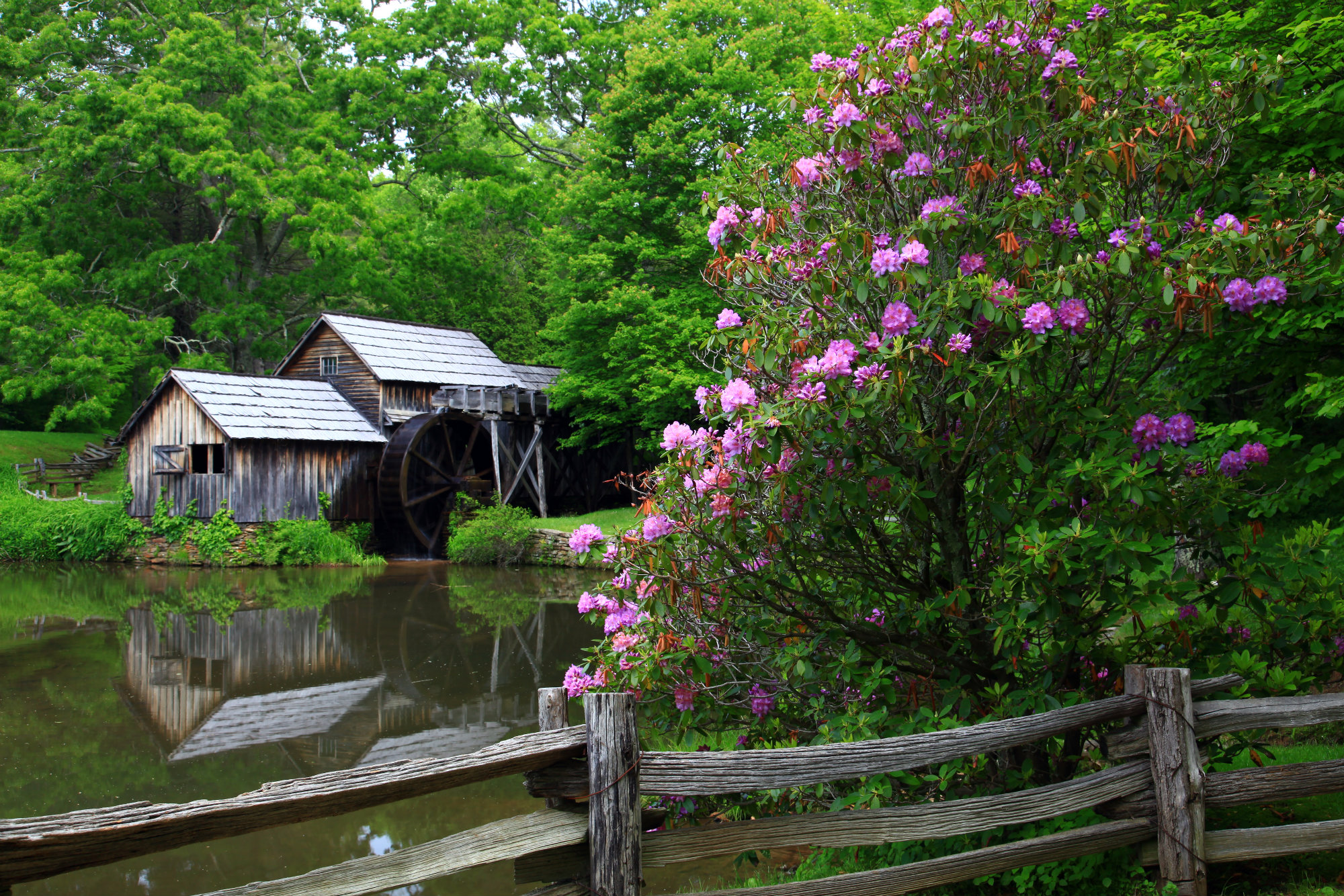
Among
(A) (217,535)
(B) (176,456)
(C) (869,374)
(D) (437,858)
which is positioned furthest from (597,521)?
(D) (437,858)

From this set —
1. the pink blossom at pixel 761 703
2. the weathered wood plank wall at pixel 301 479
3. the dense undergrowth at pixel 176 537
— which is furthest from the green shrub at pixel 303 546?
the pink blossom at pixel 761 703

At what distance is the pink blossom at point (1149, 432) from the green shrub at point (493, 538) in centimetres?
1843

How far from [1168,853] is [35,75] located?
38739mm

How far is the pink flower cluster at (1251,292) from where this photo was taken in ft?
13.0

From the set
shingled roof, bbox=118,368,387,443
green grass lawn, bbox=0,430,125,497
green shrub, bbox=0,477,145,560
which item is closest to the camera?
shingled roof, bbox=118,368,387,443

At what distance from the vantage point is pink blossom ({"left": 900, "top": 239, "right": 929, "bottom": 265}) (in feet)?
Answer: 12.9

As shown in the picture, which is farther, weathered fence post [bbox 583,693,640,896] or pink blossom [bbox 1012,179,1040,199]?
pink blossom [bbox 1012,179,1040,199]

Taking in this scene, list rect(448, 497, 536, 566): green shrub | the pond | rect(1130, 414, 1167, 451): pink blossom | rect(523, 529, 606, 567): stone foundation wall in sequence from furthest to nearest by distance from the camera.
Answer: rect(448, 497, 536, 566): green shrub < rect(523, 529, 606, 567): stone foundation wall < the pond < rect(1130, 414, 1167, 451): pink blossom

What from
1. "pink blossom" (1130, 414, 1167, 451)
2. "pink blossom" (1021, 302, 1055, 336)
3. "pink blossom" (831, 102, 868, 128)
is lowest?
"pink blossom" (1130, 414, 1167, 451)

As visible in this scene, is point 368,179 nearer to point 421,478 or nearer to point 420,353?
point 420,353

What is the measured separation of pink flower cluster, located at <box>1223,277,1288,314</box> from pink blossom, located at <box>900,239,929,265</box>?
121 cm

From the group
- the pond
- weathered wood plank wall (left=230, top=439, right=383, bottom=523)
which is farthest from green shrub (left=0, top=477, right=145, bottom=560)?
the pond

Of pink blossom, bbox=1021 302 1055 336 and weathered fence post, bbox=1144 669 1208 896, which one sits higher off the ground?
pink blossom, bbox=1021 302 1055 336

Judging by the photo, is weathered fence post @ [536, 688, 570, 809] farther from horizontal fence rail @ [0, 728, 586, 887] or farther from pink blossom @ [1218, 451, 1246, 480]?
pink blossom @ [1218, 451, 1246, 480]
